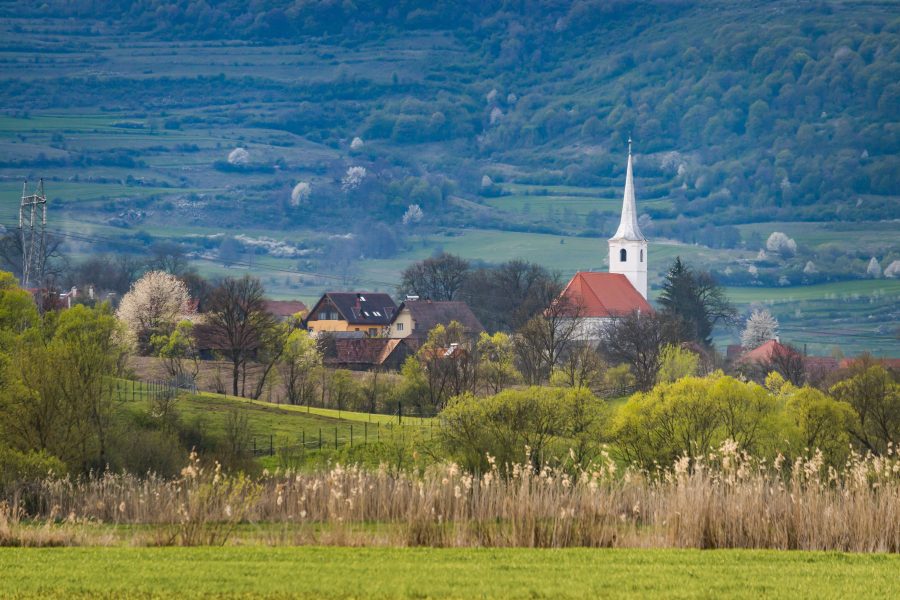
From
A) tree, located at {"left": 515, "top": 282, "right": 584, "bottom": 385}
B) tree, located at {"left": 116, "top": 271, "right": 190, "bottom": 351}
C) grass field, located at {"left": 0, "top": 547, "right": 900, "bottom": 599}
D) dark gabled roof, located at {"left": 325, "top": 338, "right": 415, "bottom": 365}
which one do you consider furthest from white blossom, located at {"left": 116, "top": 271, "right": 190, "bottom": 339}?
grass field, located at {"left": 0, "top": 547, "right": 900, "bottom": 599}

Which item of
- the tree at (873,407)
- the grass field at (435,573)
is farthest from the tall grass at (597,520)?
the tree at (873,407)

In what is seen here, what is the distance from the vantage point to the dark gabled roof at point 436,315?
13075cm

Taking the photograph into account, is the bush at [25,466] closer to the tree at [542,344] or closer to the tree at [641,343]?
the tree at [542,344]

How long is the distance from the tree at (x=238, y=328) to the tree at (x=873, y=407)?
37892 mm

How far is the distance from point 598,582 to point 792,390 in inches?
2138

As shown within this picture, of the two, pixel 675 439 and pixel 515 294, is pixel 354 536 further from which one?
pixel 515 294

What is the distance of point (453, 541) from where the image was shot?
89.7ft

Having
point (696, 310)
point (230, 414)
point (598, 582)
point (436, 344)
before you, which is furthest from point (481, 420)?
point (696, 310)

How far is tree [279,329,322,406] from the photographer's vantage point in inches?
3324

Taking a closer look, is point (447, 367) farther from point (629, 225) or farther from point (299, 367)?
point (629, 225)

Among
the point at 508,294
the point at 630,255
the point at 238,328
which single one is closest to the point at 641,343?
the point at 238,328

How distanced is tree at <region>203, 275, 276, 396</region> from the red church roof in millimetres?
51611

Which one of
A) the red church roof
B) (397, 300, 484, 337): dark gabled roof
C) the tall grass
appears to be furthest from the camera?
the red church roof

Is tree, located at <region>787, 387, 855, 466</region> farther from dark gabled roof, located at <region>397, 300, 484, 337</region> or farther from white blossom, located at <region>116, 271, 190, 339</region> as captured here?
dark gabled roof, located at <region>397, 300, 484, 337</region>
